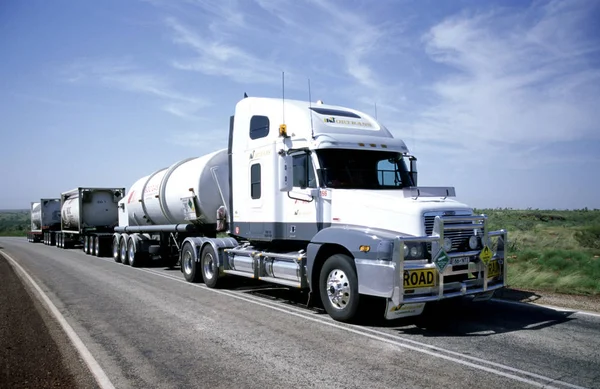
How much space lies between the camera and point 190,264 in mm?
13625

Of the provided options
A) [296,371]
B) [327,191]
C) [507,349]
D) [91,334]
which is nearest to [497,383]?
[507,349]

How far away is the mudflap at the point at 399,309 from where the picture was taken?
7102mm

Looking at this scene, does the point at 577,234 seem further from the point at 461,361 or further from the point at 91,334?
the point at 91,334

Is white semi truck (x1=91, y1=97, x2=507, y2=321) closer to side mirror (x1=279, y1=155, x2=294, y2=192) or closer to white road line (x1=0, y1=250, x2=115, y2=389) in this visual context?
side mirror (x1=279, y1=155, x2=294, y2=192)

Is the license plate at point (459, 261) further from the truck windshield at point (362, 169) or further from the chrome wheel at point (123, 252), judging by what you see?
the chrome wheel at point (123, 252)

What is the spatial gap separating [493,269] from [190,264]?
8.28 meters

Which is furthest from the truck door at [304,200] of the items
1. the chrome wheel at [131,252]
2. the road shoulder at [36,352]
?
the chrome wheel at [131,252]

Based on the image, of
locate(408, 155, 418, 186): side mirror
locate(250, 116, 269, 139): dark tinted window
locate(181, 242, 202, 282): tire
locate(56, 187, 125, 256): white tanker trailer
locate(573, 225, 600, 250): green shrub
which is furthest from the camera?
locate(56, 187, 125, 256): white tanker trailer

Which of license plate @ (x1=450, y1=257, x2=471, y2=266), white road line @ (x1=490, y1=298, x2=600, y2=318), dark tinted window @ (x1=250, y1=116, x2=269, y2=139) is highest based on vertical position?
dark tinted window @ (x1=250, y1=116, x2=269, y2=139)

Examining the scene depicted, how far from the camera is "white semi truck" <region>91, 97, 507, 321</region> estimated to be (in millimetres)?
7293

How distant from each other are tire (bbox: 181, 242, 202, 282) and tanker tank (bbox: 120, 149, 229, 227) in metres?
0.83

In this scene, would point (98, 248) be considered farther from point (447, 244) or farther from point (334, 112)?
point (447, 244)

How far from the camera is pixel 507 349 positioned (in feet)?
20.9

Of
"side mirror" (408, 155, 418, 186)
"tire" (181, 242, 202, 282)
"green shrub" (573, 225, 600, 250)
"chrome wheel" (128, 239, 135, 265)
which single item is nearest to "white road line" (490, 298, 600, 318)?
"side mirror" (408, 155, 418, 186)
